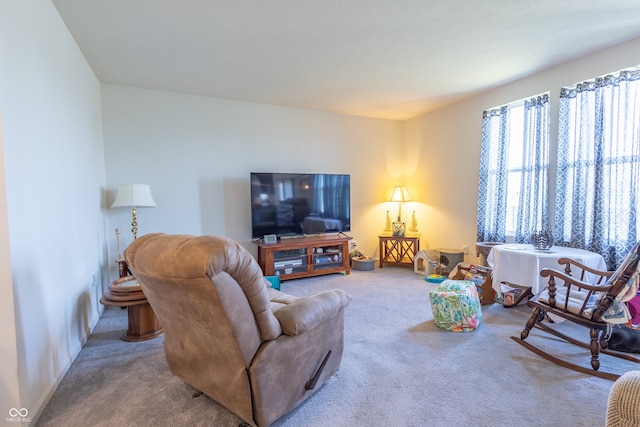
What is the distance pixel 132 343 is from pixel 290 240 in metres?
2.39

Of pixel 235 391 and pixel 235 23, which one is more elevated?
pixel 235 23

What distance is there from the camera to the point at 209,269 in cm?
119

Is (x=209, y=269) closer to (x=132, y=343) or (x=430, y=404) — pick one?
(x=430, y=404)

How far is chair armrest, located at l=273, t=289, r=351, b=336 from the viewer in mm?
1551

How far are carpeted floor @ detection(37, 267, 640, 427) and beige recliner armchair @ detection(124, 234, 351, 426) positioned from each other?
20cm

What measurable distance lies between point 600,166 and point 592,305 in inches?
63.9

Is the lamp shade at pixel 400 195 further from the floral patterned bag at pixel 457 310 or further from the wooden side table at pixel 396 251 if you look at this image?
the floral patterned bag at pixel 457 310

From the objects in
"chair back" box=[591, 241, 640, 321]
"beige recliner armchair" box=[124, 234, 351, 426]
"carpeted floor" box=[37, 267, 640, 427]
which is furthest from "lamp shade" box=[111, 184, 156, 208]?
"chair back" box=[591, 241, 640, 321]

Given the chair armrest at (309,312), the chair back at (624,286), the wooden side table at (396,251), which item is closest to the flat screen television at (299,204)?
the wooden side table at (396,251)

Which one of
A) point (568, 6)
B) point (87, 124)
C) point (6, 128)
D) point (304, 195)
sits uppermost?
point (568, 6)

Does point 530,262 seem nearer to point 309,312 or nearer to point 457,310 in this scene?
point 457,310

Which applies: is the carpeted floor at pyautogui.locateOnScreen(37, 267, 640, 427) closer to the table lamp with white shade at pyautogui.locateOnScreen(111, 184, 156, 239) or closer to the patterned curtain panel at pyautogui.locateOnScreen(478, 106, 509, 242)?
the table lamp with white shade at pyautogui.locateOnScreen(111, 184, 156, 239)

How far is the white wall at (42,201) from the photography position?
1536mm

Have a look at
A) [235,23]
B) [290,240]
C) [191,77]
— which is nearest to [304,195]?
[290,240]
